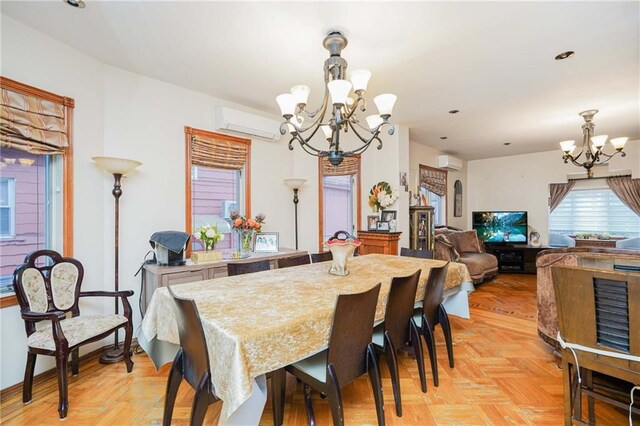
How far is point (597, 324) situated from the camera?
1.49 metres

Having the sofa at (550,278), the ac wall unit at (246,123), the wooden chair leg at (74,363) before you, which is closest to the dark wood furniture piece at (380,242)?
the sofa at (550,278)

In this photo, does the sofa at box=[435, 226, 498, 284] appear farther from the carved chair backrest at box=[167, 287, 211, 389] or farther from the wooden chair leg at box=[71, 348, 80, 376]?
the wooden chair leg at box=[71, 348, 80, 376]

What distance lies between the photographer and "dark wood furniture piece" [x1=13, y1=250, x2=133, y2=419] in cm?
188

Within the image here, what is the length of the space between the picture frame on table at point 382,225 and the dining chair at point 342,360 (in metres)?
2.96

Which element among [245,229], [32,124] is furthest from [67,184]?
[245,229]

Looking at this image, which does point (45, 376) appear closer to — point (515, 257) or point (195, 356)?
point (195, 356)

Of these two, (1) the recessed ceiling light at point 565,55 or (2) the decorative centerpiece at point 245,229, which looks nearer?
(1) the recessed ceiling light at point 565,55

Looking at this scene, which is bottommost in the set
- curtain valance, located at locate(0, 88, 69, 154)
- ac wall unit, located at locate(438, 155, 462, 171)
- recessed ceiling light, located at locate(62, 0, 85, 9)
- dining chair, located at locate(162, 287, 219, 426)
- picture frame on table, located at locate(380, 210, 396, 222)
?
dining chair, located at locate(162, 287, 219, 426)

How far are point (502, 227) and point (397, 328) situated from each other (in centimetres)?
579

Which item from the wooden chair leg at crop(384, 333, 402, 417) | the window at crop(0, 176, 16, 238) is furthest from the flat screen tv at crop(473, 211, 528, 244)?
the window at crop(0, 176, 16, 238)

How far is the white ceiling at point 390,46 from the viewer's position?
198 cm

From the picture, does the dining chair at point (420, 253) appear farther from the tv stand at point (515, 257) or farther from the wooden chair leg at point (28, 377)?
the tv stand at point (515, 257)

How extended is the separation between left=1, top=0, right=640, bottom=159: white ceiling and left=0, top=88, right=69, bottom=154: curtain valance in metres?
0.55

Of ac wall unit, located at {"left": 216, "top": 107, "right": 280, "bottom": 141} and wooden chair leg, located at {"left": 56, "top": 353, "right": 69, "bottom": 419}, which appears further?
ac wall unit, located at {"left": 216, "top": 107, "right": 280, "bottom": 141}
